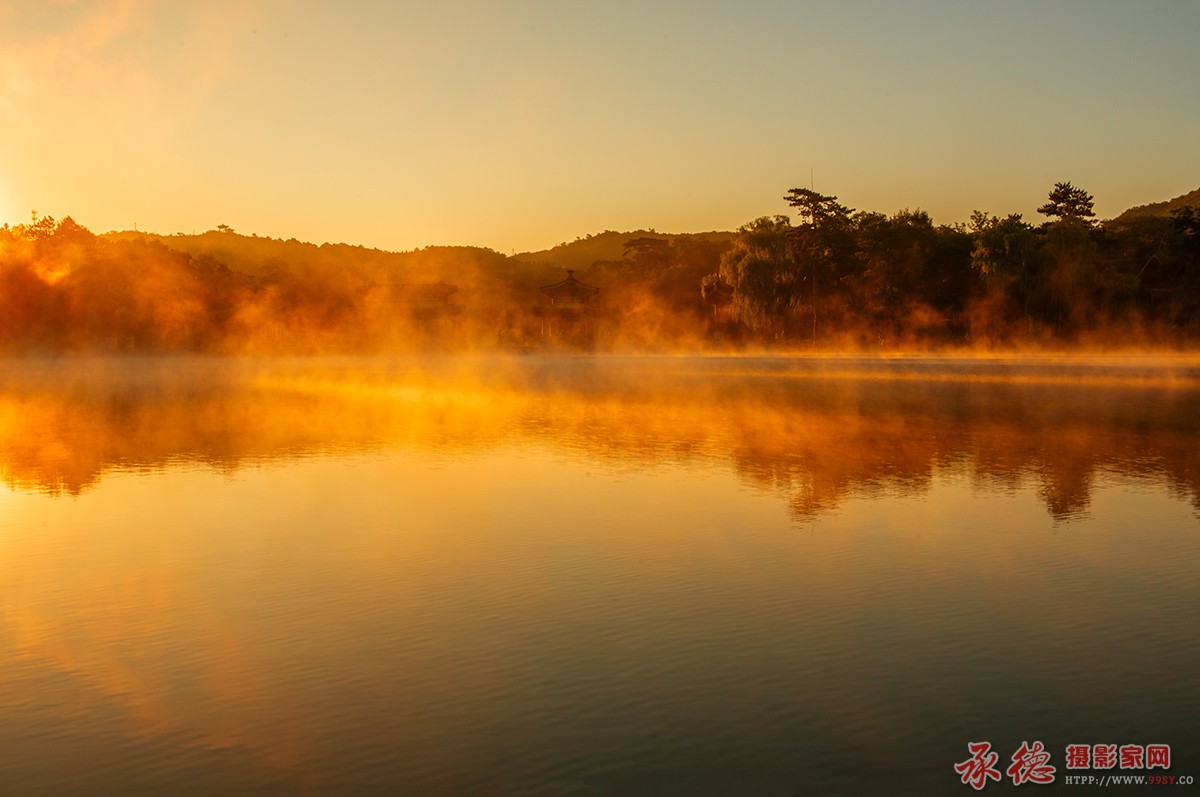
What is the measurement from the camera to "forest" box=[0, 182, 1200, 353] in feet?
168

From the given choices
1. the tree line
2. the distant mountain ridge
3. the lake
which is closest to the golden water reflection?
the lake

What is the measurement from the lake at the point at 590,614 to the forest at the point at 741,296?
3505 centimetres

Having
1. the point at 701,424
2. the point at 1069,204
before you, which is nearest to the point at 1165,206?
the point at 1069,204

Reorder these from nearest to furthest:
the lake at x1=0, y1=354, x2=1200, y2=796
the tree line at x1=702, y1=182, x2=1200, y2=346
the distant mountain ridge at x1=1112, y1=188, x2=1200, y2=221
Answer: the lake at x1=0, y1=354, x2=1200, y2=796
the tree line at x1=702, y1=182, x2=1200, y2=346
the distant mountain ridge at x1=1112, y1=188, x2=1200, y2=221

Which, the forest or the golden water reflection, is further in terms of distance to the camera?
the forest

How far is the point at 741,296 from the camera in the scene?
61656 millimetres

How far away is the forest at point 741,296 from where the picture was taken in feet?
168

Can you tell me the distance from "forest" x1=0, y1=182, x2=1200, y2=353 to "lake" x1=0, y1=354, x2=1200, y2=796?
115ft

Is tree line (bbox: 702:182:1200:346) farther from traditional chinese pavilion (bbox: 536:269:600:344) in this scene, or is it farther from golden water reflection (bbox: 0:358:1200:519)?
traditional chinese pavilion (bbox: 536:269:600:344)

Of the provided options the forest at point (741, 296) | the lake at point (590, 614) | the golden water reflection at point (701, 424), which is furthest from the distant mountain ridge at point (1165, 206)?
the lake at point (590, 614)

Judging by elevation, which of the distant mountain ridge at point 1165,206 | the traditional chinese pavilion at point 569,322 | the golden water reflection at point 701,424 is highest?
the distant mountain ridge at point 1165,206

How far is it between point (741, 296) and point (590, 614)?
180 ft

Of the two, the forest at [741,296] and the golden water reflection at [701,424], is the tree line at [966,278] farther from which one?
the golden water reflection at [701,424]

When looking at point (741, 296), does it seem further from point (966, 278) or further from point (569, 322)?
point (569, 322)
